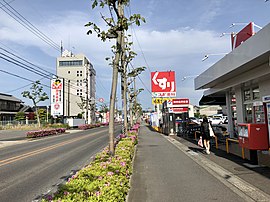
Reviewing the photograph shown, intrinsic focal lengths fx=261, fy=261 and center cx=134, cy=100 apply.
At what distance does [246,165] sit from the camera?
8.57 m

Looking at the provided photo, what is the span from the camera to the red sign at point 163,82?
26078 mm

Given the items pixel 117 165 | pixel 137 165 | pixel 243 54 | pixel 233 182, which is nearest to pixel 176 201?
pixel 117 165

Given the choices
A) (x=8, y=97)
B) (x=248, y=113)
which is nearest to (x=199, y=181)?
(x=248, y=113)

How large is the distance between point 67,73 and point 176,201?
278 ft

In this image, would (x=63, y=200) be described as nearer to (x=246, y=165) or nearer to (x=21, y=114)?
(x=246, y=165)

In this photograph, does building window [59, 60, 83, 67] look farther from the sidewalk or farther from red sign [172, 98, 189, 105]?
the sidewalk

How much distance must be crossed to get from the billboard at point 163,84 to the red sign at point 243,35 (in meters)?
11.5

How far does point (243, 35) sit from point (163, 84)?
533 inches

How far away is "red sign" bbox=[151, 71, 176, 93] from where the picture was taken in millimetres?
26078

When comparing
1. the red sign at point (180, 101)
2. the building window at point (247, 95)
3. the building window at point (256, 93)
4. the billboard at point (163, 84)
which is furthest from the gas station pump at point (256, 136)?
the billboard at point (163, 84)

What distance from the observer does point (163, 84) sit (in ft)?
85.8

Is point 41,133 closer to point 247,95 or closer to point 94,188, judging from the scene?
point 247,95

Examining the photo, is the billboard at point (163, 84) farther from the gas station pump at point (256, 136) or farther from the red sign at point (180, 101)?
the gas station pump at point (256, 136)

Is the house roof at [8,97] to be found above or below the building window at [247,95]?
above
